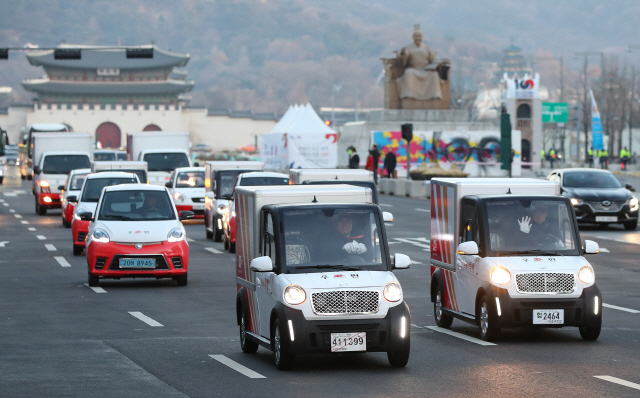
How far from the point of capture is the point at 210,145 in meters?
134

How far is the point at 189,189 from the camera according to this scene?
107 ft

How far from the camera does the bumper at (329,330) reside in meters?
9.68

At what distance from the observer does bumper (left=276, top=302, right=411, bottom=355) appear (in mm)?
9680

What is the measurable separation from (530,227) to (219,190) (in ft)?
50.4

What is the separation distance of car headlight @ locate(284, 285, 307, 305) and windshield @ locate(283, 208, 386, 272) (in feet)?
1.17

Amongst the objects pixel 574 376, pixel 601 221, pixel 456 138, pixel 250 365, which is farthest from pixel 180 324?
pixel 456 138

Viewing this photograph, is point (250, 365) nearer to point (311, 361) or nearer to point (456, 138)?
point (311, 361)

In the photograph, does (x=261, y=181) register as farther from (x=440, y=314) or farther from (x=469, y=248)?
(x=469, y=248)

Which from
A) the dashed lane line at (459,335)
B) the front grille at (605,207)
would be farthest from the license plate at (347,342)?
the front grille at (605,207)

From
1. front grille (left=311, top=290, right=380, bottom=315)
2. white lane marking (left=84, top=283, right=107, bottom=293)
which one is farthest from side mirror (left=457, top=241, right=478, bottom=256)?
white lane marking (left=84, top=283, right=107, bottom=293)

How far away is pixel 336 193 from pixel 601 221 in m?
18.9

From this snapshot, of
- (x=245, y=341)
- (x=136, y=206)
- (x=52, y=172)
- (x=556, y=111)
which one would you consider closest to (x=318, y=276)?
(x=245, y=341)

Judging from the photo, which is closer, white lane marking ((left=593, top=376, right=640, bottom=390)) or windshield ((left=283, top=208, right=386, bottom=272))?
white lane marking ((left=593, top=376, right=640, bottom=390))

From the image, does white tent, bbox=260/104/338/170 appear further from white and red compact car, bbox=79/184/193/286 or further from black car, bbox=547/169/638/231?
white and red compact car, bbox=79/184/193/286
